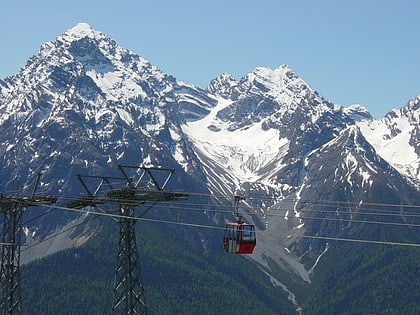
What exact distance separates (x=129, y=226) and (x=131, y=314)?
25.8 ft

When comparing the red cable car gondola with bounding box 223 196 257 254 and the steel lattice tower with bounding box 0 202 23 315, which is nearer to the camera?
the steel lattice tower with bounding box 0 202 23 315

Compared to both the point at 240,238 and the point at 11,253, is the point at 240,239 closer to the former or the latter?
the point at 240,238

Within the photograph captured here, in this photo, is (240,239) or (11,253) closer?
(11,253)

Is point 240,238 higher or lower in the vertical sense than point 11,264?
higher

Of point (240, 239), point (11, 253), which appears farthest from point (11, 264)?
point (240, 239)

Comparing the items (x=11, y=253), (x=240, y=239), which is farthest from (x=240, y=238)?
(x=11, y=253)

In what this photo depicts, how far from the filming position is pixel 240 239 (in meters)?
80.8

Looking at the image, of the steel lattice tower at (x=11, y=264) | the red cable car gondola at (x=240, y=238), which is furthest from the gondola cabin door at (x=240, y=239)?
the steel lattice tower at (x=11, y=264)

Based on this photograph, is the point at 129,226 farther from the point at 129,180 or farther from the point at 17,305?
the point at 17,305

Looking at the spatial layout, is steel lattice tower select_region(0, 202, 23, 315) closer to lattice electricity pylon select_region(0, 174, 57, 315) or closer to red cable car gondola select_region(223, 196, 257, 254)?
lattice electricity pylon select_region(0, 174, 57, 315)

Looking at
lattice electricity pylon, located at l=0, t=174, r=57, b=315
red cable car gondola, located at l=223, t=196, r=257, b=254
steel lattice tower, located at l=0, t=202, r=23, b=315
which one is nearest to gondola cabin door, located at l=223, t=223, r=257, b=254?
red cable car gondola, located at l=223, t=196, r=257, b=254

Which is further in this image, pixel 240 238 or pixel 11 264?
pixel 240 238

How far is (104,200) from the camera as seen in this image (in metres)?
76.6

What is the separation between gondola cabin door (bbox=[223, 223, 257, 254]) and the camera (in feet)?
265
